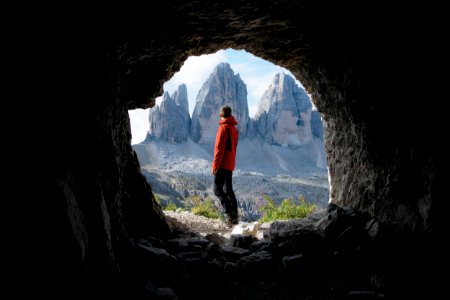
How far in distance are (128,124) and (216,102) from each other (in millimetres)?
118470

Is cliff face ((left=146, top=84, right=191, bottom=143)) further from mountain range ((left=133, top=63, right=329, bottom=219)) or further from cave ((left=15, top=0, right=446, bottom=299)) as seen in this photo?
cave ((left=15, top=0, right=446, bottom=299))

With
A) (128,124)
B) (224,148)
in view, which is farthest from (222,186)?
(128,124)

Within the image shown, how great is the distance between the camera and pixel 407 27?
13.3ft

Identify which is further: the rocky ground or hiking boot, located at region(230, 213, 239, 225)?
hiking boot, located at region(230, 213, 239, 225)

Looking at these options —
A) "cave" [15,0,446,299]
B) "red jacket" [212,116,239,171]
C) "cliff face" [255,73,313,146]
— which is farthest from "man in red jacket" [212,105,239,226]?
"cliff face" [255,73,313,146]

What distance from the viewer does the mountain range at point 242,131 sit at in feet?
360

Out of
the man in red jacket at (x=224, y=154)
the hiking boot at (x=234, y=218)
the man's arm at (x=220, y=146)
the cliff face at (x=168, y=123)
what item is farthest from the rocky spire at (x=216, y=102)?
the man's arm at (x=220, y=146)

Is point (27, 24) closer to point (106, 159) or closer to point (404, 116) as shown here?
point (106, 159)

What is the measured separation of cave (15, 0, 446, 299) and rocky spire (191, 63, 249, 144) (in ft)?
374

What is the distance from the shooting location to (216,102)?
123312 mm

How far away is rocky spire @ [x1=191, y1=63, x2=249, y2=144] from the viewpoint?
12244 centimetres

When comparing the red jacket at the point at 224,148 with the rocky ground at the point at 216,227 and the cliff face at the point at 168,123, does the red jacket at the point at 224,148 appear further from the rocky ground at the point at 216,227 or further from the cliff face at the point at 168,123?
the cliff face at the point at 168,123

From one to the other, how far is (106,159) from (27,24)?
1716 millimetres

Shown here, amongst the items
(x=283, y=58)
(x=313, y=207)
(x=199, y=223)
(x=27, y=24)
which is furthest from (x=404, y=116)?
(x=313, y=207)
